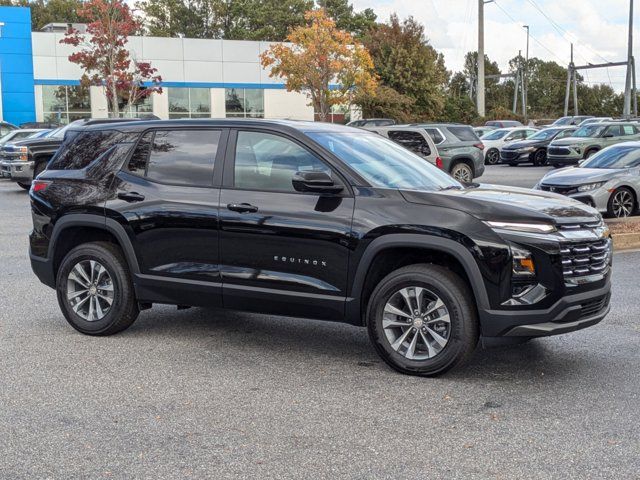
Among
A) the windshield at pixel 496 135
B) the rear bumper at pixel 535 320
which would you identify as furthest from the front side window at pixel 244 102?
the rear bumper at pixel 535 320

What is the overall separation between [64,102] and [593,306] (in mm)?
47573

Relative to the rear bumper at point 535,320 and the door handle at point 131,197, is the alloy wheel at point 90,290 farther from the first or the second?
the rear bumper at point 535,320

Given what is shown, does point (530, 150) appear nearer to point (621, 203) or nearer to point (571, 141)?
point (571, 141)

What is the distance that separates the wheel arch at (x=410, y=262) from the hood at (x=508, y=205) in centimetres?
27

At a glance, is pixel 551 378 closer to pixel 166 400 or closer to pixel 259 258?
pixel 259 258

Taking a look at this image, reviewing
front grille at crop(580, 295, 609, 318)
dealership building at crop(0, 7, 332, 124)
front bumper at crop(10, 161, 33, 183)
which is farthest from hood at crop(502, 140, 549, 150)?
front grille at crop(580, 295, 609, 318)

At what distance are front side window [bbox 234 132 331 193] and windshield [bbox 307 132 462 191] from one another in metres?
0.17

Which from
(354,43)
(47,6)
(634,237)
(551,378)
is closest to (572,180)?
(634,237)

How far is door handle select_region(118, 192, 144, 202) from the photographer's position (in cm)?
661

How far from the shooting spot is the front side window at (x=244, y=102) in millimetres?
52531

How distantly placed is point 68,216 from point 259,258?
6.31 ft

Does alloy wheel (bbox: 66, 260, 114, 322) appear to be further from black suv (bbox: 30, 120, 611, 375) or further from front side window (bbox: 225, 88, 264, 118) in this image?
front side window (bbox: 225, 88, 264, 118)

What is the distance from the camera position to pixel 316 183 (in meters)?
5.76

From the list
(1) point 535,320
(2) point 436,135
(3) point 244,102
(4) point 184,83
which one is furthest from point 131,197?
(3) point 244,102
